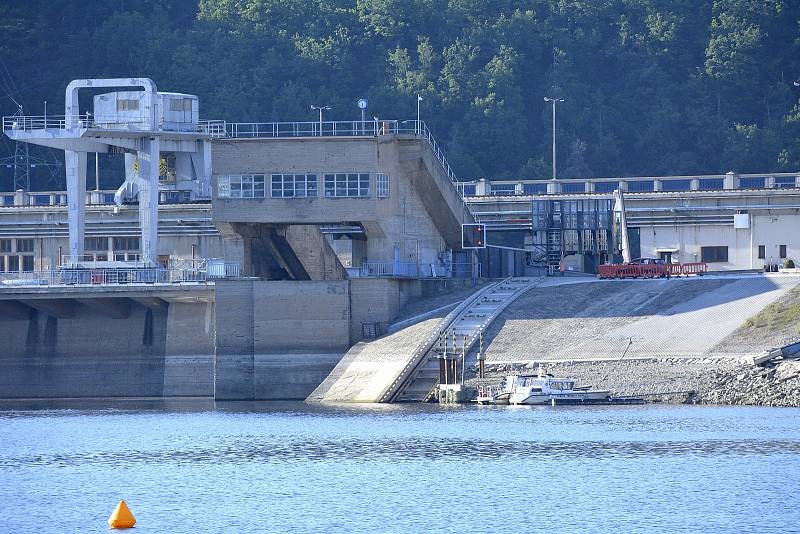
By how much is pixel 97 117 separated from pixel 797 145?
78635mm

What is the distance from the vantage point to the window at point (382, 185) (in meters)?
108

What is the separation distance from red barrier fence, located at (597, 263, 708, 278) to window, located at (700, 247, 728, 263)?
1121 cm

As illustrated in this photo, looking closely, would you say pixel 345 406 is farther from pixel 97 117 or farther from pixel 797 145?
pixel 797 145

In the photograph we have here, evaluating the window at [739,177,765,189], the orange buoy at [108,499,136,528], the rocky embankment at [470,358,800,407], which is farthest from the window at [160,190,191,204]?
the orange buoy at [108,499,136,528]

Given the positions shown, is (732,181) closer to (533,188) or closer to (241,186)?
(533,188)

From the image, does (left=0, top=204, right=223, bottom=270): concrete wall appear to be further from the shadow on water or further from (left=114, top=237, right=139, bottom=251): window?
the shadow on water

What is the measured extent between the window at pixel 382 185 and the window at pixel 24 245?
33.7m

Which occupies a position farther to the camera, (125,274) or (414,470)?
(125,274)

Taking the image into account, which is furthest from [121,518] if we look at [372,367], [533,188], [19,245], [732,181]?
[533,188]

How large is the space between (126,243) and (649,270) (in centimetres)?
3889

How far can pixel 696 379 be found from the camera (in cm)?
9156

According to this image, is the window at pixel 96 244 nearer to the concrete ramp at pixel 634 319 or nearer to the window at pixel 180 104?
the window at pixel 180 104

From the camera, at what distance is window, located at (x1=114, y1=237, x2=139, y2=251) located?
130500mm

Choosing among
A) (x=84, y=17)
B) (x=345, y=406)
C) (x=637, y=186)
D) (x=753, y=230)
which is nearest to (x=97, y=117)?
(x=345, y=406)
